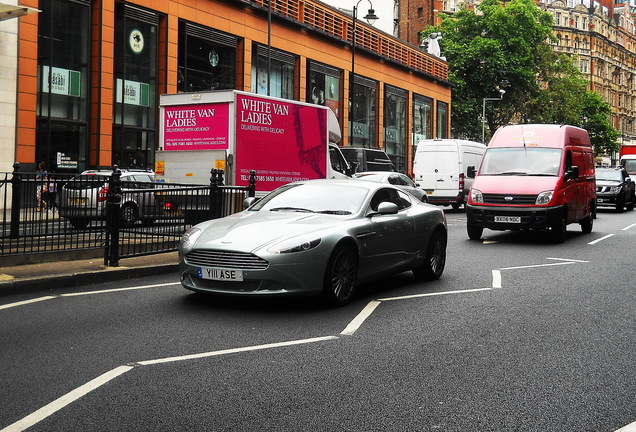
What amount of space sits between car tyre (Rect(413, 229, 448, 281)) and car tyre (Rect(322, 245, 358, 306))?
2.11 meters

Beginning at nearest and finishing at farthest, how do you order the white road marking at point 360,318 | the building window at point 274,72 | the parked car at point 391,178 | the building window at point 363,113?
1. the white road marking at point 360,318
2. the parked car at point 391,178
3. the building window at point 274,72
4. the building window at point 363,113

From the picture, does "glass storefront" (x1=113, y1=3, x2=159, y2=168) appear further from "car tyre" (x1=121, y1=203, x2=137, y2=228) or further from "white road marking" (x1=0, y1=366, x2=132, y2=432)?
"white road marking" (x1=0, y1=366, x2=132, y2=432)

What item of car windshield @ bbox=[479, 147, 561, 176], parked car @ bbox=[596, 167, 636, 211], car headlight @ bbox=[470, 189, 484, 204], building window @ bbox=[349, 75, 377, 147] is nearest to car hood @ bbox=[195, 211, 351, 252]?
car headlight @ bbox=[470, 189, 484, 204]

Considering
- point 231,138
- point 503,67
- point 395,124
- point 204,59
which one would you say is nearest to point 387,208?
point 231,138

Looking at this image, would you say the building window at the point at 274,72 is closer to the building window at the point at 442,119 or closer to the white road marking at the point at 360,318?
the building window at the point at 442,119

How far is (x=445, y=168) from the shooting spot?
2941cm

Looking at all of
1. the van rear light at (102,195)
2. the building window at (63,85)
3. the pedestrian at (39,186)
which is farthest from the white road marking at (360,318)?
the building window at (63,85)

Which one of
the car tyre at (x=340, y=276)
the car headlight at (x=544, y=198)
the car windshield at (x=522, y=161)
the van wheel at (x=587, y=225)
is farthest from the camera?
the van wheel at (x=587, y=225)

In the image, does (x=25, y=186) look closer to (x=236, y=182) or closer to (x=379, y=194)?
(x=379, y=194)

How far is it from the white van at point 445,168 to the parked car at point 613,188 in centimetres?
591

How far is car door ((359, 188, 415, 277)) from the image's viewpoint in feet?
28.6

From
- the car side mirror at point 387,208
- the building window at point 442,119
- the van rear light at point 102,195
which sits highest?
the building window at point 442,119

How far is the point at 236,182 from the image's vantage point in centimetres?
1584

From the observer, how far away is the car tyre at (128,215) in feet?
35.4
